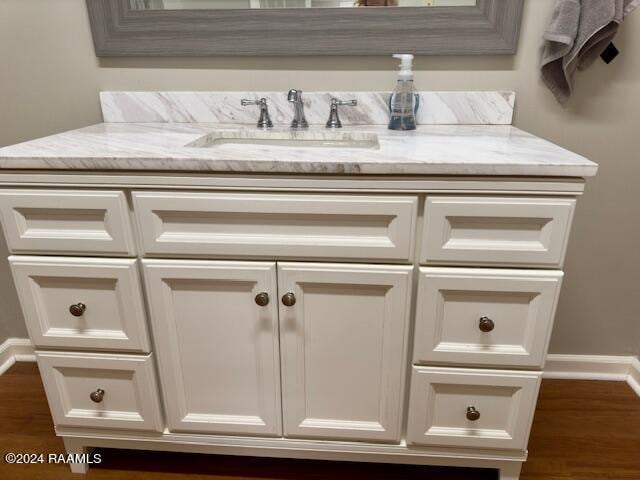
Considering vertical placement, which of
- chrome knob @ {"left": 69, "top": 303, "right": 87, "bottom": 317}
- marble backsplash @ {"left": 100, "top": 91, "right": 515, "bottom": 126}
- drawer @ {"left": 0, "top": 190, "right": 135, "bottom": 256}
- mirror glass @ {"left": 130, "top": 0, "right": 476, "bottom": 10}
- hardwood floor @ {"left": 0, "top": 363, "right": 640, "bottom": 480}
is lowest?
hardwood floor @ {"left": 0, "top": 363, "right": 640, "bottom": 480}

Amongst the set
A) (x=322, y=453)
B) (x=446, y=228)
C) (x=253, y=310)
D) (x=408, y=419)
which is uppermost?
(x=446, y=228)

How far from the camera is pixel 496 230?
0.90 m

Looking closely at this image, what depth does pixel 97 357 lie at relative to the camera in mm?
1068

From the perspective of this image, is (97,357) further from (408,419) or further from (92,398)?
(408,419)

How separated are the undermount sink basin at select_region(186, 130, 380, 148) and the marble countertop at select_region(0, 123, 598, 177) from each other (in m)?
0.17

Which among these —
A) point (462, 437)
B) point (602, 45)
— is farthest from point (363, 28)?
point (462, 437)

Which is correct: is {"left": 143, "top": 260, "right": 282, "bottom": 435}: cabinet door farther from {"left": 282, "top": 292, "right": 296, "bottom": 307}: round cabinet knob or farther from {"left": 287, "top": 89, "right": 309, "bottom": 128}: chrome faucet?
{"left": 287, "top": 89, "right": 309, "bottom": 128}: chrome faucet

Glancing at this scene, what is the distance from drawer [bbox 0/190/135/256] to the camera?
0.94 meters

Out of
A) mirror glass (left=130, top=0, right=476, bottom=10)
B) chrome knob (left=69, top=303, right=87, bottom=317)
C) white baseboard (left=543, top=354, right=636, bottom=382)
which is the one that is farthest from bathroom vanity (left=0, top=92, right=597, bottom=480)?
white baseboard (left=543, top=354, right=636, bottom=382)

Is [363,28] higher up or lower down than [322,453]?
higher up

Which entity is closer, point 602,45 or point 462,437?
point 462,437

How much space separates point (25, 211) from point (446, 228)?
86cm

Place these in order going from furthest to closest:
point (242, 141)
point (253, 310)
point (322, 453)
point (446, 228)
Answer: point (242, 141), point (322, 453), point (253, 310), point (446, 228)

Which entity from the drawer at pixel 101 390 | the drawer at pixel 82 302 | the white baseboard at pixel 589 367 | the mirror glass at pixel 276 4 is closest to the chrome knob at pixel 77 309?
the drawer at pixel 82 302
